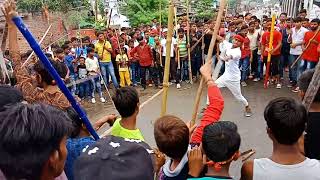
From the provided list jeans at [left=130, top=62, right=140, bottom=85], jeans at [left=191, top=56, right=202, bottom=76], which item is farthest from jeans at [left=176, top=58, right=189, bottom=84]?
jeans at [left=130, top=62, right=140, bottom=85]

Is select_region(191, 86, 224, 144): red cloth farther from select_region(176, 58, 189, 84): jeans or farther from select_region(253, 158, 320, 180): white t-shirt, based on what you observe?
select_region(176, 58, 189, 84): jeans

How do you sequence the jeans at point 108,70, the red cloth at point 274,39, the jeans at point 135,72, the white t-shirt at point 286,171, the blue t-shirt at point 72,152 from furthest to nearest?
the jeans at point 135,72, the jeans at point 108,70, the red cloth at point 274,39, the blue t-shirt at point 72,152, the white t-shirt at point 286,171

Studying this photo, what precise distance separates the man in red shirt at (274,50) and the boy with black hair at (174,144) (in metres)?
7.50

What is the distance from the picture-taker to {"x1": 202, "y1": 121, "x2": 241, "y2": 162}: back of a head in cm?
198

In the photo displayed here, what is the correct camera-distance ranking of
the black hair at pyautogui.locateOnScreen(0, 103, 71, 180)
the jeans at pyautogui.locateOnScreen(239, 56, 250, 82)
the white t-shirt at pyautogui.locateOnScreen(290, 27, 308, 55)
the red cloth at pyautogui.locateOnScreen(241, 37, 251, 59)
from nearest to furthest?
1. the black hair at pyautogui.locateOnScreen(0, 103, 71, 180)
2. the white t-shirt at pyautogui.locateOnScreen(290, 27, 308, 55)
3. the red cloth at pyautogui.locateOnScreen(241, 37, 251, 59)
4. the jeans at pyautogui.locateOnScreen(239, 56, 250, 82)

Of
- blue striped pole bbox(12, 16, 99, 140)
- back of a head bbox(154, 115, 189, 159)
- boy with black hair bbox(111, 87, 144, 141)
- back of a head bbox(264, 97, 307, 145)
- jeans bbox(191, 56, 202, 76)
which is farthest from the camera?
jeans bbox(191, 56, 202, 76)

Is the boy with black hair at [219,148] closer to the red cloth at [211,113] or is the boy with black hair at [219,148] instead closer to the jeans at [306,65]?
the red cloth at [211,113]

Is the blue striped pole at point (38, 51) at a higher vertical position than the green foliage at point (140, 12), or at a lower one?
higher

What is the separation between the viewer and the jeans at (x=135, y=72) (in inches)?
430

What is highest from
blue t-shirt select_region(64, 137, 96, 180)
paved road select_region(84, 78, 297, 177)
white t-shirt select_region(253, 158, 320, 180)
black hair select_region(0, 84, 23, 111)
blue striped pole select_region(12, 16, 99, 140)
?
blue striped pole select_region(12, 16, 99, 140)

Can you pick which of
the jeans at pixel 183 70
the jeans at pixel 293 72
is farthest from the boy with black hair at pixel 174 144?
the jeans at pixel 183 70

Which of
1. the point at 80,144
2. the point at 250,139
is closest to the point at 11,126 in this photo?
the point at 80,144

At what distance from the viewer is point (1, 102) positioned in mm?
2242

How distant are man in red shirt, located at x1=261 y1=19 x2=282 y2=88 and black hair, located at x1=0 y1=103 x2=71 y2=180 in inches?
333
